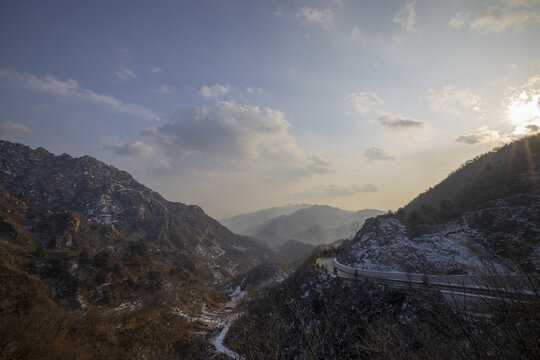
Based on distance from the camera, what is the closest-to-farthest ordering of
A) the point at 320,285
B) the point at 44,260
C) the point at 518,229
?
the point at 518,229, the point at 320,285, the point at 44,260

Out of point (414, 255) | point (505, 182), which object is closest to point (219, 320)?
point (414, 255)

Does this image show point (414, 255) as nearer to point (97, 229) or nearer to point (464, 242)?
point (464, 242)

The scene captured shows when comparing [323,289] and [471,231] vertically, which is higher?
[471,231]

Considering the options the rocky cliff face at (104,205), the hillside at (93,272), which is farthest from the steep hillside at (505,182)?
the rocky cliff face at (104,205)

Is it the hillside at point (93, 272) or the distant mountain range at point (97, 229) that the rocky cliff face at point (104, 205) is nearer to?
the distant mountain range at point (97, 229)

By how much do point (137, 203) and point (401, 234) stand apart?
136 metres

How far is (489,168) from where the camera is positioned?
37562 millimetres

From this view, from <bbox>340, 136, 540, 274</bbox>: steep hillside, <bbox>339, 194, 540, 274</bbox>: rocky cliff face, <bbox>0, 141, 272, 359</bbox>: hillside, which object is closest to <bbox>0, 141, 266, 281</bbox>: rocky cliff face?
<bbox>0, 141, 272, 359</bbox>: hillside

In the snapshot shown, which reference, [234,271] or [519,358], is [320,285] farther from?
[234,271]

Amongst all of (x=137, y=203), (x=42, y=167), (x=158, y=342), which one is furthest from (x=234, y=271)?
(x=42, y=167)

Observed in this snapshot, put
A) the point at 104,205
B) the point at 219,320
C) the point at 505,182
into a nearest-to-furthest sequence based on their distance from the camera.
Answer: the point at 505,182 < the point at 219,320 < the point at 104,205

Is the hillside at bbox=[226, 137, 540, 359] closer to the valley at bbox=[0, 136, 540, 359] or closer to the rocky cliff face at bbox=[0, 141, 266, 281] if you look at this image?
the valley at bbox=[0, 136, 540, 359]

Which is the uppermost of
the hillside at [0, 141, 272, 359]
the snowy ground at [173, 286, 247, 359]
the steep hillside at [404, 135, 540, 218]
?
the steep hillside at [404, 135, 540, 218]

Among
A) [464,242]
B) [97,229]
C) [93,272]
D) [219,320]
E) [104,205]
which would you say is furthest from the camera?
[104,205]
